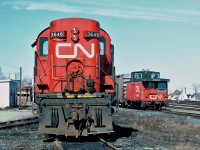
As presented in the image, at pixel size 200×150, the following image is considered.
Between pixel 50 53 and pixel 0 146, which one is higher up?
pixel 50 53

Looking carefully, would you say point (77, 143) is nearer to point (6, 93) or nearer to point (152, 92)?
point (152, 92)

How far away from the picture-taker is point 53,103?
9.86 m

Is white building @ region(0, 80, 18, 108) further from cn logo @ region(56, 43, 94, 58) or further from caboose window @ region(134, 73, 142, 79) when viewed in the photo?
cn logo @ region(56, 43, 94, 58)

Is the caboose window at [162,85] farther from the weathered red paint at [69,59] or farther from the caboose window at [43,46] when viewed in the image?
the caboose window at [43,46]

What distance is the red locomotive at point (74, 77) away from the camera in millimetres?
9836

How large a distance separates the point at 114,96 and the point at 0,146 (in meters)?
3.85

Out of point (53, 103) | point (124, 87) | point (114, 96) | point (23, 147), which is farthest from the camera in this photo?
point (124, 87)

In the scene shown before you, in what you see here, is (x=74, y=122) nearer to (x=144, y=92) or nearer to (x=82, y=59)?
(x=82, y=59)

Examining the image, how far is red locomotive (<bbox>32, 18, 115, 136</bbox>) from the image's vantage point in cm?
984

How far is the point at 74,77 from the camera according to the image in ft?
35.8

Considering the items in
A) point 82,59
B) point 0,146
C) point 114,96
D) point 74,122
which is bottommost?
point 0,146

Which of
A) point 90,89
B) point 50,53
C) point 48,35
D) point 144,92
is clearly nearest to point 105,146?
point 90,89

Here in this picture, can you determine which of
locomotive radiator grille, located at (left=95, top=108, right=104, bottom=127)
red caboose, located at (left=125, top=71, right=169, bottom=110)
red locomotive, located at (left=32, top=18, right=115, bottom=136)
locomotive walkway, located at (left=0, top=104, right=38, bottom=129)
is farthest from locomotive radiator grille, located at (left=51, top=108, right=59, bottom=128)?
red caboose, located at (left=125, top=71, right=169, bottom=110)

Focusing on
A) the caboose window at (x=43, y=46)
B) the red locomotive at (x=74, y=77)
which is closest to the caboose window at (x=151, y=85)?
the red locomotive at (x=74, y=77)
